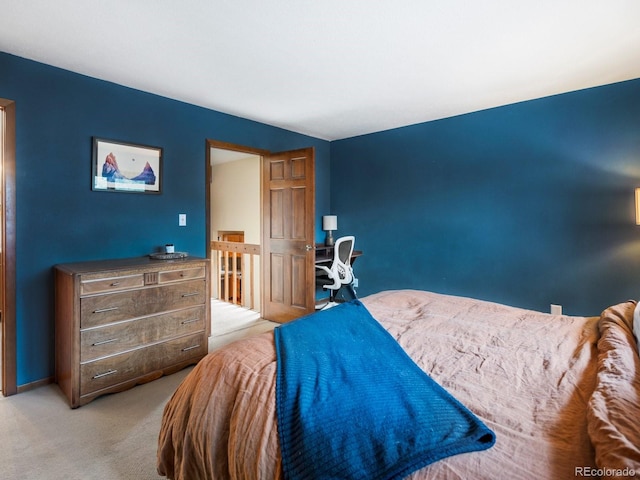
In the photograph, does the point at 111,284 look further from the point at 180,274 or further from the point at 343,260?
the point at 343,260

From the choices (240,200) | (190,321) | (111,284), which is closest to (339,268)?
(190,321)

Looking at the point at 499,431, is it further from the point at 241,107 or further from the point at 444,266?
the point at 241,107

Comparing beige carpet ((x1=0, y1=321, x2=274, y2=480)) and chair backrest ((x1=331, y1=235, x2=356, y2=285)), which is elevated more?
chair backrest ((x1=331, y1=235, x2=356, y2=285))

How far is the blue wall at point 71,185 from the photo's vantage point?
2.33m

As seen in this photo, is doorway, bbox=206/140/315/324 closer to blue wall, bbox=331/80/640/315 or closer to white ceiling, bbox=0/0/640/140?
white ceiling, bbox=0/0/640/140

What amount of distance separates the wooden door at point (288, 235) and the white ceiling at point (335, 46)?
2.56 feet

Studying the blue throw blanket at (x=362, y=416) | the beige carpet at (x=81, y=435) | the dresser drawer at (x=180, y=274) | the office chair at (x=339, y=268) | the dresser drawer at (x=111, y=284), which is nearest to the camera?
the blue throw blanket at (x=362, y=416)

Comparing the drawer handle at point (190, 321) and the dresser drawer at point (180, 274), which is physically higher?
the dresser drawer at point (180, 274)

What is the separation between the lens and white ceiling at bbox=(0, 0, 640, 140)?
1.79 m

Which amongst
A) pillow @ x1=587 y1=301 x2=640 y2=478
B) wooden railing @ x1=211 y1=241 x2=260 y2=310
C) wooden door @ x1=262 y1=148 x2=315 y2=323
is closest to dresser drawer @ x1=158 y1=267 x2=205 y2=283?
wooden door @ x1=262 y1=148 x2=315 y2=323

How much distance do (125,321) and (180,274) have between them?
0.49 m

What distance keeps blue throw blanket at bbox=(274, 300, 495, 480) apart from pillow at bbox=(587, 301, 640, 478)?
0.74ft

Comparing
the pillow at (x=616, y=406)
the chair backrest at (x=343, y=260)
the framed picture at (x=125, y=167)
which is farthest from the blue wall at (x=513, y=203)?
the framed picture at (x=125, y=167)

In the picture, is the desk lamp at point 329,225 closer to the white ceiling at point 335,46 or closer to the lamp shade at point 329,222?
the lamp shade at point 329,222
